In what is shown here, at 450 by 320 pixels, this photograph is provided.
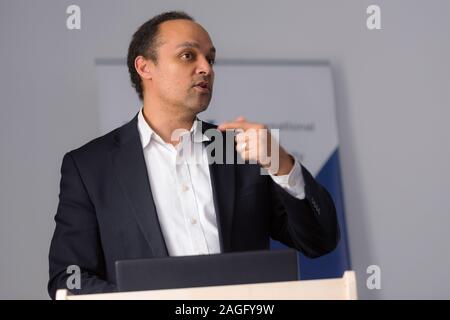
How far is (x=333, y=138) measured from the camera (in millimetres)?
3979

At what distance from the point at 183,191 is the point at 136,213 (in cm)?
19

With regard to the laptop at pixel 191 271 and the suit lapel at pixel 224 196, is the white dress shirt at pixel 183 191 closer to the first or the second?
the suit lapel at pixel 224 196

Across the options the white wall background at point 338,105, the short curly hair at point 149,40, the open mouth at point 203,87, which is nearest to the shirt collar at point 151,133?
the open mouth at point 203,87

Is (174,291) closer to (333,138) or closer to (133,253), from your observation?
(133,253)

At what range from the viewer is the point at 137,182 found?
2330 millimetres

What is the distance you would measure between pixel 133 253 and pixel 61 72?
1.98m

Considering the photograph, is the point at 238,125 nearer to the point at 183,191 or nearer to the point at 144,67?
the point at 183,191

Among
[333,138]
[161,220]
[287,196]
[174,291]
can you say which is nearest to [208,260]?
[174,291]

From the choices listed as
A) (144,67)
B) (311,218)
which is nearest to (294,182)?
(311,218)

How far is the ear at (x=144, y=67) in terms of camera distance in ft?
8.77

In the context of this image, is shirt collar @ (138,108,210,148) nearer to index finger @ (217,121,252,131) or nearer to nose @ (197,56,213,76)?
nose @ (197,56,213,76)

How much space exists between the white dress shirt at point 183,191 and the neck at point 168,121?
34mm

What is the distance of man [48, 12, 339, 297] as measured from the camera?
7.29ft

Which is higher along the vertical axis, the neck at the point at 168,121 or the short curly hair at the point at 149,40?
the short curly hair at the point at 149,40
